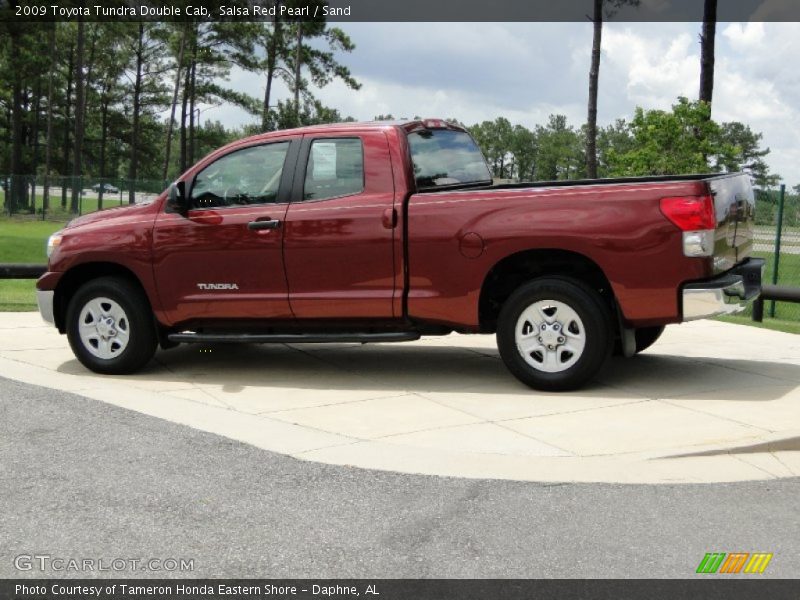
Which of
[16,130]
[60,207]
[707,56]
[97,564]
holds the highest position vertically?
[16,130]

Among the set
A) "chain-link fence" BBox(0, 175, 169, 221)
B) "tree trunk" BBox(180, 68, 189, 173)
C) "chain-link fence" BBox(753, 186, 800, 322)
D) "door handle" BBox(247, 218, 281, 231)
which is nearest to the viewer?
"door handle" BBox(247, 218, 281, 231)

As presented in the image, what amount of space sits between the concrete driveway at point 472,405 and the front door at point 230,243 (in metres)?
0.67

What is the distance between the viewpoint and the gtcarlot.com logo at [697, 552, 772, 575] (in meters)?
4.21

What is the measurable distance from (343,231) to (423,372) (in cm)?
156

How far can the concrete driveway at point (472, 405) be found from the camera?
19.2 ft

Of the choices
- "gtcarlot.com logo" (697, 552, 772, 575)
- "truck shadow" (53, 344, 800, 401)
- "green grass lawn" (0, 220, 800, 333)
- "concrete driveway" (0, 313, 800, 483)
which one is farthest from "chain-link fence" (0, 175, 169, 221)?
"gtcarlot.com logo" (697, 552, 772, 575)

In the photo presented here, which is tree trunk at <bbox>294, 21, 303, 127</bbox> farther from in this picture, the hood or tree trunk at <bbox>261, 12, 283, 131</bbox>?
the hood

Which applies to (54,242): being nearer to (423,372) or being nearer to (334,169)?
(334,169)

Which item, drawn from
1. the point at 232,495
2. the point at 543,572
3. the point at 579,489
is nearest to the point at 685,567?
the point at 543,572

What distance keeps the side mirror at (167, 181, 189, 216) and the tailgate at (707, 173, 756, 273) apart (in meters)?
4.21

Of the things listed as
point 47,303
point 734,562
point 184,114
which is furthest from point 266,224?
point 184,114

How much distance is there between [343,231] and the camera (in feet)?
26.0

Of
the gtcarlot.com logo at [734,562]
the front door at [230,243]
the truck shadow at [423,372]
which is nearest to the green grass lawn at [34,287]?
the truck shadow at [423,372]

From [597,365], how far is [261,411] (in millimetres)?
2501
